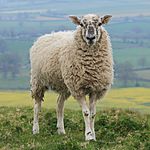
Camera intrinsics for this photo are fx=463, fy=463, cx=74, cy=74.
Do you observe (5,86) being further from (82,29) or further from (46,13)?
(46,13)

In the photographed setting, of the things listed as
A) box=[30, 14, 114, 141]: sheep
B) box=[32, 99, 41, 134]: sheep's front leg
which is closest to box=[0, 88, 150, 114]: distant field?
box=[32, 99, 41, 134]: sheep's front leg

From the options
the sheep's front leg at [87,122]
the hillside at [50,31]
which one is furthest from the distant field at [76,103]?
the sheep's front leg at [87,122]

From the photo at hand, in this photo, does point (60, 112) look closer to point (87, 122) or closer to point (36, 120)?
point (36, 120)

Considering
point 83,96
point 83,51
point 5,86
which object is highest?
point 83,51

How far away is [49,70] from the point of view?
12.4 meters

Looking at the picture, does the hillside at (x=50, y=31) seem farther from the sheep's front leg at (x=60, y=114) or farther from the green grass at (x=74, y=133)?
the sheep's front leg at (x=60, y=114)

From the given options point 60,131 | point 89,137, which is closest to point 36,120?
point 60,131

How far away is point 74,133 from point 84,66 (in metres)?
1.91

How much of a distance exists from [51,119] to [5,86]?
6338 centimetres

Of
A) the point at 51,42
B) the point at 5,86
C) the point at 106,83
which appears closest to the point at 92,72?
the point at 106,83

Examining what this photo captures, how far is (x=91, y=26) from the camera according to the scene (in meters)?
11.1

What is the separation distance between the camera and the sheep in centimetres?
1135

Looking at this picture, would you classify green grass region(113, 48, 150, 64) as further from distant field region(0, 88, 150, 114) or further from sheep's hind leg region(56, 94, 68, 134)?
sheep's hind leg region(56, 94, 68, 134)

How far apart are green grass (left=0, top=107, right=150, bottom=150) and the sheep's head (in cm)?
234
